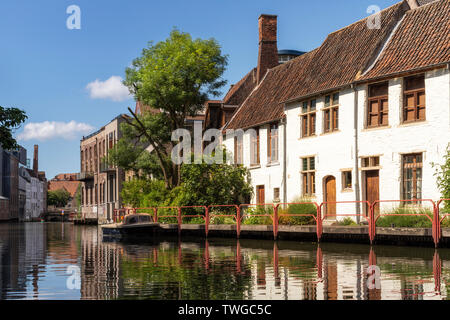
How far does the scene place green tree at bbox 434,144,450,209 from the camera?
2472 centimetres

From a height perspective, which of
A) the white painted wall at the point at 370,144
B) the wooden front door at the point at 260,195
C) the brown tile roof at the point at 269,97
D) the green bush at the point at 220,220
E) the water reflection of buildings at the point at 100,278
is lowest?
the water reflection of buildings at the point at 100,278

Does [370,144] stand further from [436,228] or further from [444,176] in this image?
[436,228]

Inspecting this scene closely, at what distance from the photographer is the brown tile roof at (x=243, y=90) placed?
4491cm

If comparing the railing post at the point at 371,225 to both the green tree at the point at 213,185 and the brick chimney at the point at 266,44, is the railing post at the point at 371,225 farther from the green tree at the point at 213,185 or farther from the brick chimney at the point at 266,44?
the brick chimney at the point at 266,44

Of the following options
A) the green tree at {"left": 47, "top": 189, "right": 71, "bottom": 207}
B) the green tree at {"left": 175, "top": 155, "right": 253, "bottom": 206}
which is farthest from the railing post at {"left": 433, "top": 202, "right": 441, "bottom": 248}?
the green tree at {"left": 47, "top": 189, "right": 71, "bottom": 207}

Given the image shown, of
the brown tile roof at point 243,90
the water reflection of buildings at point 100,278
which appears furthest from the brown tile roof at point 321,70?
the water reflection of buildings at point 100,278

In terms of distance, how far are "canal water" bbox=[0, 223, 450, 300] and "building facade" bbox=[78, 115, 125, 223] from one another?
53.2m

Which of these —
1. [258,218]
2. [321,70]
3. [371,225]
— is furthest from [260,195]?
[371,225]

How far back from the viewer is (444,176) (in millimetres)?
25031

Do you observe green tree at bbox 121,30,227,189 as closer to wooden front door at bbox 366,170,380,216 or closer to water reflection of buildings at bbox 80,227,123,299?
wooden front door at bbox 366,170,380,216

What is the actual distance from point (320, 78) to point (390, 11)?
471 cm

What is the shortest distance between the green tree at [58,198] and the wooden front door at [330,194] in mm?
152753

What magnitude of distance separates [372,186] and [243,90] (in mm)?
18438

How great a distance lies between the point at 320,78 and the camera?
1298 inches
